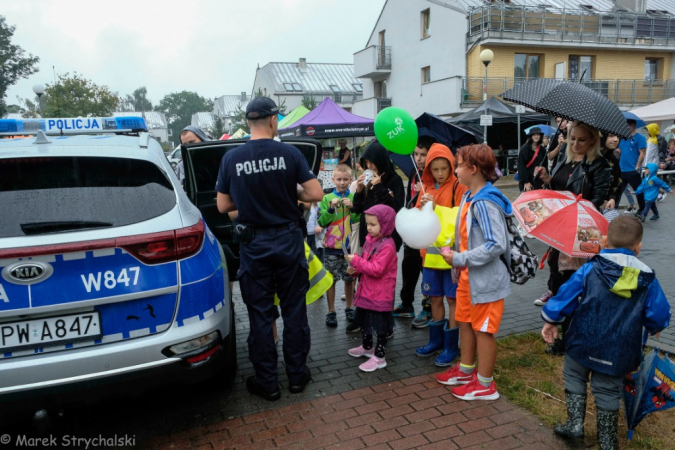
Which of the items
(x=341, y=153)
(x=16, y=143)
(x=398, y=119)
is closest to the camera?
(x=16, y=143)

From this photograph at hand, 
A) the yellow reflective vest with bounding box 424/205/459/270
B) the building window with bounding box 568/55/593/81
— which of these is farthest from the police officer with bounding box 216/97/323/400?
the building window with bounding box 568/55/593/81

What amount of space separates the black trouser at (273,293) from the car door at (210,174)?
101 cm

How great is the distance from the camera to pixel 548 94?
3.92m

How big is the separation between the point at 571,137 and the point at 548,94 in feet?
1.41

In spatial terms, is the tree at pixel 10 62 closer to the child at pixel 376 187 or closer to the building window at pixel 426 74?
the building window at pixel 426 74

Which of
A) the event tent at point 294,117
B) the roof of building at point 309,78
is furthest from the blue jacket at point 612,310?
the roof of building at point 309,78

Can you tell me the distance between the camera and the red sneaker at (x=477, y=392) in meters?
3.44

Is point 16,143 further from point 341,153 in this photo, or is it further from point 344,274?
point 341,153

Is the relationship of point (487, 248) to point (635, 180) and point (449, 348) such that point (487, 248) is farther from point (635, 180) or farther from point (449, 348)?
point (635, 180)

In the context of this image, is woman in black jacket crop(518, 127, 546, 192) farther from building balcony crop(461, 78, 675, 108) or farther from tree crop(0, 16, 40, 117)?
tree crop(0, 16, 40, 117)

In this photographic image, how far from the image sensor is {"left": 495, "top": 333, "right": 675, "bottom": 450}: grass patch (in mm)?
2990

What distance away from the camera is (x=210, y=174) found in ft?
16.3

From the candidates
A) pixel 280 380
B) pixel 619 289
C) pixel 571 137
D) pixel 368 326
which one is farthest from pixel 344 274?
pixel 619 289

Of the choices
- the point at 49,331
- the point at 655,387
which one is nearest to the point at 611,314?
the point at 655,387
